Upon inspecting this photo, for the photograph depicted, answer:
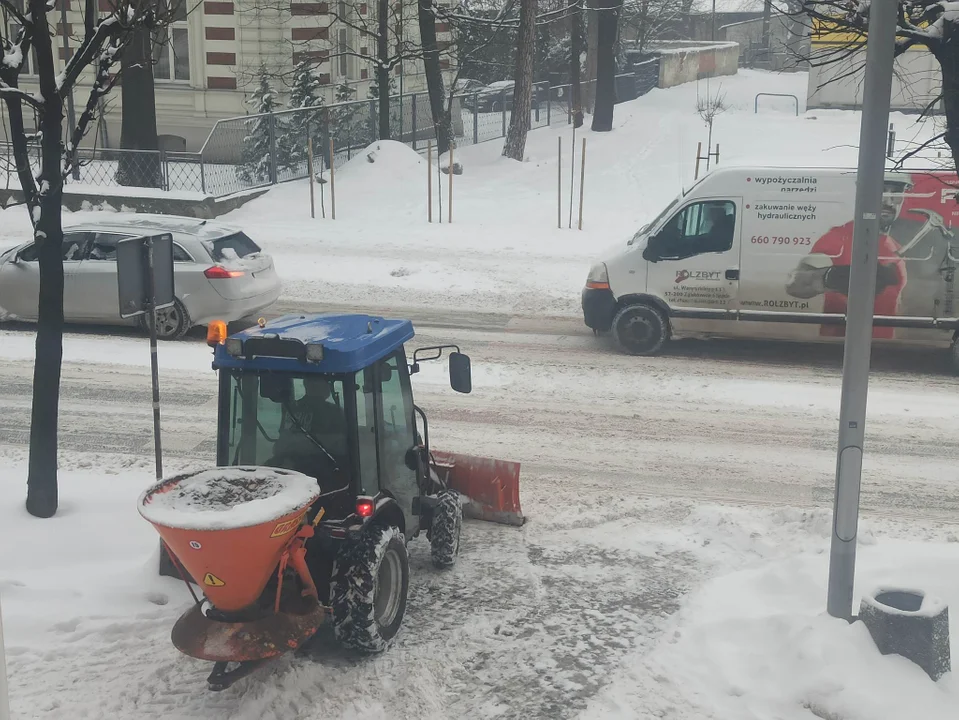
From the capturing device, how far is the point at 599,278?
1362cm

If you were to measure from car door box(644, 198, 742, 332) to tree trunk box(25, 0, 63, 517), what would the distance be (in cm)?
756

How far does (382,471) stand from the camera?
6.63m

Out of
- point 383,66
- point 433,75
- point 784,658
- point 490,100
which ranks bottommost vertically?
point 784,658

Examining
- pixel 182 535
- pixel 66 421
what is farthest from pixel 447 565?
pixel 66 421

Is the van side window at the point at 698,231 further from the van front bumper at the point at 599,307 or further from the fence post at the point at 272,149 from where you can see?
the fence post at the point at 272,149

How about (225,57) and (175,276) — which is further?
(225,57)

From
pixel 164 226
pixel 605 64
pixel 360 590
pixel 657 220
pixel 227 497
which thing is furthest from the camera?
pixel 605 64

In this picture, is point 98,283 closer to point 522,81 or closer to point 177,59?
point 522,81

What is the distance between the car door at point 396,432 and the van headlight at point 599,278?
682 centimetres

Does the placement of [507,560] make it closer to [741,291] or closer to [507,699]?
[507,699]

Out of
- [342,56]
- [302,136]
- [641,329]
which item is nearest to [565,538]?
[641,329]

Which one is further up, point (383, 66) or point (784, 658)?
point (383, 66)

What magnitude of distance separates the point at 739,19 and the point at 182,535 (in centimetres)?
8871

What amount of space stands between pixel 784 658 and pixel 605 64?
26.3 m
